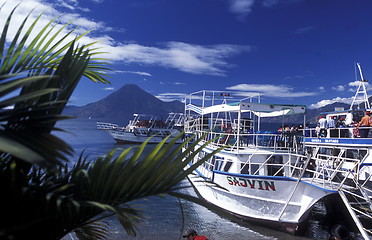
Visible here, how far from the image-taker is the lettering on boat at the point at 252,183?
13070 millimetres

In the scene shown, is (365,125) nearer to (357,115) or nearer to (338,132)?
(338,132)

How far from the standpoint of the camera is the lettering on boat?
13070mm

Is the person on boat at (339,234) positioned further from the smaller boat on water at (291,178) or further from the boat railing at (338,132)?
the boat railing at (338,132)

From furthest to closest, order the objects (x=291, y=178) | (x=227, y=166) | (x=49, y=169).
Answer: (x=227, y=166) < (x=291, y=178) < (x=49, y=169)

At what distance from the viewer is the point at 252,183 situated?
44.6 ft

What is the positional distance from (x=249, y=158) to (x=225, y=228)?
417 cm

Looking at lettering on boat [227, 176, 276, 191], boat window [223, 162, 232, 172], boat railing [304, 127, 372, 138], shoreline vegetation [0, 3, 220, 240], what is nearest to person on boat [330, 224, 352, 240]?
lettering on boat [227, 176, 276, 191]

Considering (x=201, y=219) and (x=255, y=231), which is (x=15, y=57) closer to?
(x=255, y=231)

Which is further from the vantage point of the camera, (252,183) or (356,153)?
(356,153)

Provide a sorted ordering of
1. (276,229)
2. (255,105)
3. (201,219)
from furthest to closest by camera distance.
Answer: (201,219) → (255,105) → (276,229)

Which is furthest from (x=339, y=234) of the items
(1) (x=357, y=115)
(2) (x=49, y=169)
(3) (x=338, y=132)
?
(2) (x=49, y=169)

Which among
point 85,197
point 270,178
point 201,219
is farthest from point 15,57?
point 201,219

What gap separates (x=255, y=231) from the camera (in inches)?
552

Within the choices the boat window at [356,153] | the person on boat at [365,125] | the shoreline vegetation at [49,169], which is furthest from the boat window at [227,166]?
the shoreline vegetation at [49,169]
